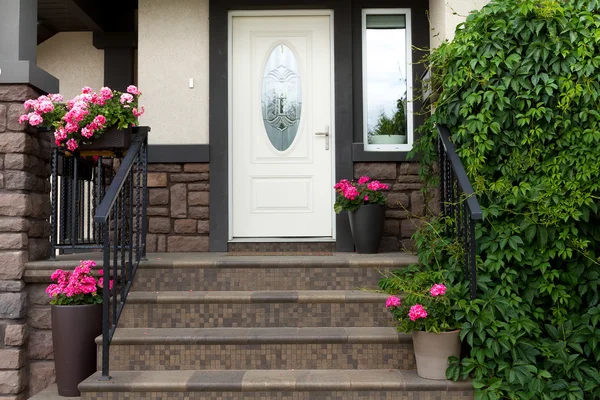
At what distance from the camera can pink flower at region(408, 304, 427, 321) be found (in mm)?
2551

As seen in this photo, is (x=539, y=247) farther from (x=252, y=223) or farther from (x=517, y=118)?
(x=252, y=223)

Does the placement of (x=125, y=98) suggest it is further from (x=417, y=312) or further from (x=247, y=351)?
(x=417, y=312)

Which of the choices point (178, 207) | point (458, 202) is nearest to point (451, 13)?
point (458, 202)

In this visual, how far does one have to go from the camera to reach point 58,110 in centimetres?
332

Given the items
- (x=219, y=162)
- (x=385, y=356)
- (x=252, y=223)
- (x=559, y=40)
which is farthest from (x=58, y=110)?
(x=559, y=40)

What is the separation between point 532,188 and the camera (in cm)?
288

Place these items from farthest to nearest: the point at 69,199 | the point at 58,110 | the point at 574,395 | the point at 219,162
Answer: the point at 219,162, the point at 69,199, the point at 58,110, the point at 574,395

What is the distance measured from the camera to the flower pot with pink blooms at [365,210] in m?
3.86

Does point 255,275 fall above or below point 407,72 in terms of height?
below

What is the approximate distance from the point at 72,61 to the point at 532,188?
4.37m

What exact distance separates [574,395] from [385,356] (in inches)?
35.0

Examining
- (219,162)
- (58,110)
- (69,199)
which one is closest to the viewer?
(58,110)

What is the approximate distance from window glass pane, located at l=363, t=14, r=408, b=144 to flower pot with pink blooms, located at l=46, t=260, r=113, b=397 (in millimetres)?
2445

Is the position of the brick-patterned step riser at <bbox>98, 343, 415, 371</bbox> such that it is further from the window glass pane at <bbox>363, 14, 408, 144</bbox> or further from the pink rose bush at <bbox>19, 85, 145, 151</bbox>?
the window glass pane at <bbox>363, 14, 408, 144</bbox>
